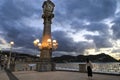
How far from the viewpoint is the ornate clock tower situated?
31.7 m

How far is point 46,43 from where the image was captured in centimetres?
3341

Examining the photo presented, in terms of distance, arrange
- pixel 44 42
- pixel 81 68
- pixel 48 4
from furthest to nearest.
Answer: pixel 48 4, pixel 44 42, pixel 81 68

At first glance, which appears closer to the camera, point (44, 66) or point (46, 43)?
point (44, 66)

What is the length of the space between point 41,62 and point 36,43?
403cm

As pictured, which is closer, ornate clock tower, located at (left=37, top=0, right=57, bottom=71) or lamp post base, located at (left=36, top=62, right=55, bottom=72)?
lamp post base, located at (left=36, top=62, right=55, bottom=72)

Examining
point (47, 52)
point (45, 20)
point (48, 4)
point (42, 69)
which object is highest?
point (48, 4)

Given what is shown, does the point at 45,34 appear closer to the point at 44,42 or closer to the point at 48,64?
Result: the point at 44,42

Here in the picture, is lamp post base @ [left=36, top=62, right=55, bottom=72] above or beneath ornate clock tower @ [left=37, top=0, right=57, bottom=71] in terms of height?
beneath

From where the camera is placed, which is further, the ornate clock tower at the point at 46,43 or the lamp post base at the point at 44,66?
the ornate clock tower at the point at 46,43

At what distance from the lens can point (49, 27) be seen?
3438 centimetres

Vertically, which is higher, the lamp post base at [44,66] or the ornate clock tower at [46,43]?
the ornate clock tower at [46,43]

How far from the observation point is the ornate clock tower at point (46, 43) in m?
31.7

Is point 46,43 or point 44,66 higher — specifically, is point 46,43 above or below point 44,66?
above

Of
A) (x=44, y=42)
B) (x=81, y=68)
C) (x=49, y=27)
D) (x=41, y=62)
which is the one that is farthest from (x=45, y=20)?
(x=81, y=68)
